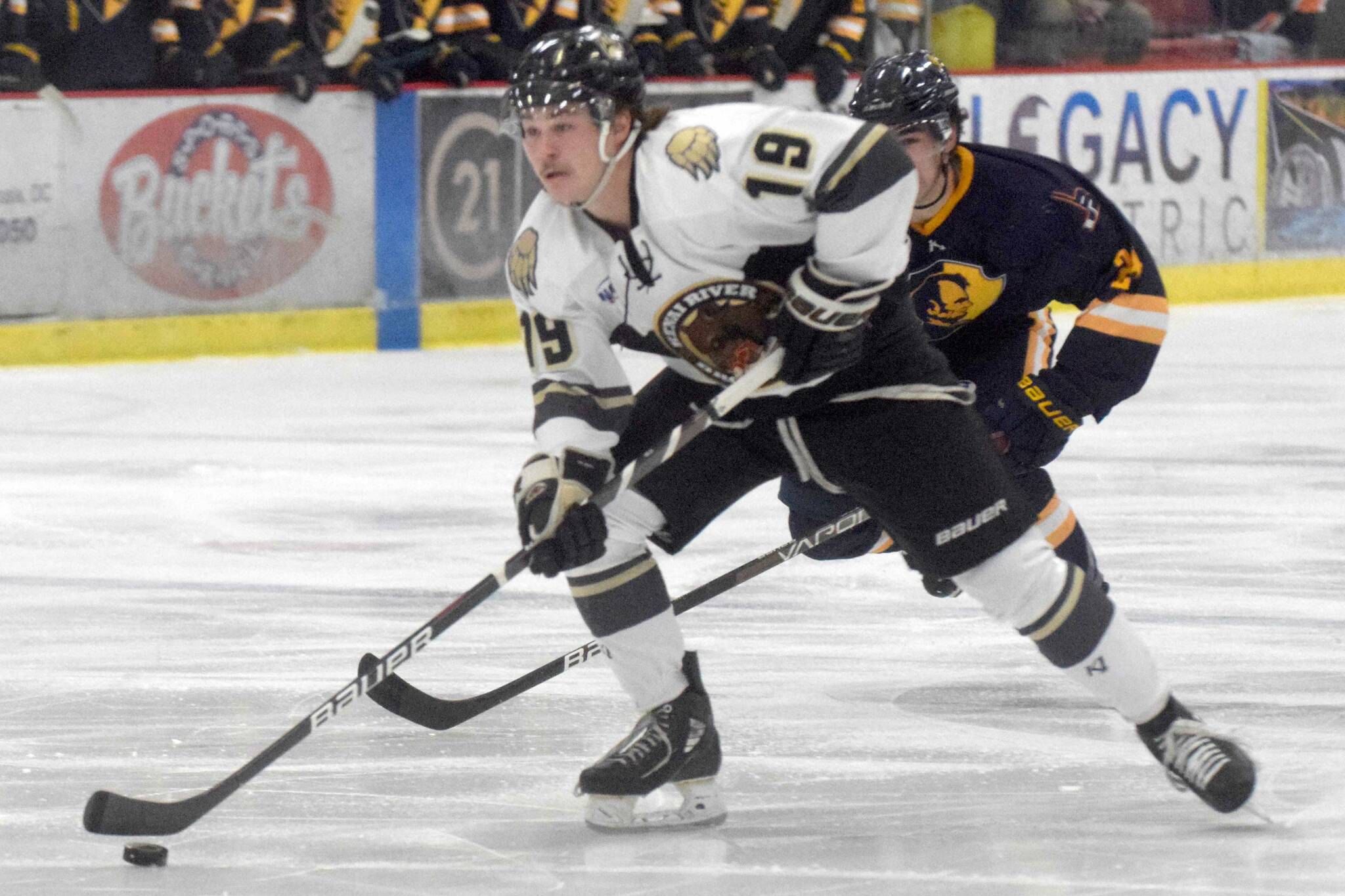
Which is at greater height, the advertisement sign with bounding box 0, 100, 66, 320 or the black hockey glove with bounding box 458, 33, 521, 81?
the black hockey glove with bounding box 458, 33, 521, 81

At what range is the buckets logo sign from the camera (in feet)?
25.5

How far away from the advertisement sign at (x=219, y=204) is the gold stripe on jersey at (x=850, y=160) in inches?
209

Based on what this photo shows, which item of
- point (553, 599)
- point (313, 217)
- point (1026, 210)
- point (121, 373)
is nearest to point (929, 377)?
point (1026, 210)

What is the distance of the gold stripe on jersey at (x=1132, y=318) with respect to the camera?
3502mm

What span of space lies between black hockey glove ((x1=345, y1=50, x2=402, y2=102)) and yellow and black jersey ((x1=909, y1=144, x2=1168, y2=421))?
4.83 metres

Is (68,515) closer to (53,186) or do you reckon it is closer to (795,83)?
(53,186)

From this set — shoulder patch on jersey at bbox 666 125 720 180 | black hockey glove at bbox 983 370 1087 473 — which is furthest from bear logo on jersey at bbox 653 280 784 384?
black hockey glove at bbox 983 370 1087 473

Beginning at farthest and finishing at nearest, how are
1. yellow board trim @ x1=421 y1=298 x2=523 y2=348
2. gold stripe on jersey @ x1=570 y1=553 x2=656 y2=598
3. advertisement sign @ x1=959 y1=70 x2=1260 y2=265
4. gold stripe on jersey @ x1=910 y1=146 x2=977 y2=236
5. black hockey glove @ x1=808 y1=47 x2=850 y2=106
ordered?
1. advertisement sign @ x1=959 y1=70 x2=1260 y2=265
2. black hockey glove @ x1=808 y1=47 x2=850 y2=106
3. yellow board trim @ x1=421 y1=298 x2=523 y2=348
4. gold stripe on jersey @ x1=910 y1=146 x2=977 y2=236
5. gold stripe on jersey @ x1=570 y1=553 x2=656 y2=598

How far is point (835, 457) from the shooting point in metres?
2.91

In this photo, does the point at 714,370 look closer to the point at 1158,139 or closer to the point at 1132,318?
the point at 1132,318

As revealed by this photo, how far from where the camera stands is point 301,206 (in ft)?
26.5

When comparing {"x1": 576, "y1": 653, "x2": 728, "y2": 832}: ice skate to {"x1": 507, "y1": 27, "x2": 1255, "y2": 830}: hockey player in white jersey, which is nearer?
{"x1": 507, "y1": 27, "x2": 1255, "y2": 830}: hockey player in white jersey

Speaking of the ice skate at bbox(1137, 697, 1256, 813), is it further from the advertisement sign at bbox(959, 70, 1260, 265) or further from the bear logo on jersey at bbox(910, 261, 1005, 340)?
the advertisement sign at bbox(959, 70, 1260, 265)

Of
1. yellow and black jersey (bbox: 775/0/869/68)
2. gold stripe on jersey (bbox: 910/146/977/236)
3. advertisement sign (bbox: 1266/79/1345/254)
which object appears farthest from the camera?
advertisement sign (bbox: 1266/79/1345/254)
